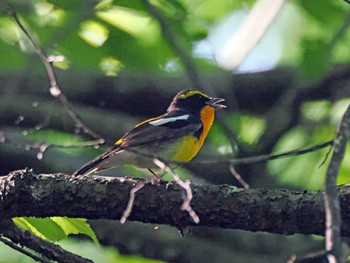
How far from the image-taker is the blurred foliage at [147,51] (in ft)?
19.3

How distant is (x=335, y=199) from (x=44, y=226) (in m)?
2.24

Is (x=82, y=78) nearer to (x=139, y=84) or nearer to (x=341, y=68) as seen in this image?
(x=139, y=84)

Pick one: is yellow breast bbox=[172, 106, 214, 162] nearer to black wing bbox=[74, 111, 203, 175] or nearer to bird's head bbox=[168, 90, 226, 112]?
black wing bbox=[74, 111, 203, 175]

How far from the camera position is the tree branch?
426 centimetres

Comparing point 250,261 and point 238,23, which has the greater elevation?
point 238,23

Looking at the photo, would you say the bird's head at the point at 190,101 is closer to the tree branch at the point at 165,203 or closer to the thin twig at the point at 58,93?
the tree branch at the point at 165,203

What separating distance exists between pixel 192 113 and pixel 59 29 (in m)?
2.05

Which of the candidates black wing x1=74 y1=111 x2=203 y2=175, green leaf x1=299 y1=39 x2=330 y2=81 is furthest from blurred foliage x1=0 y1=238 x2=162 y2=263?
green leaf x1=299 y1=39 x2=330 y2=81

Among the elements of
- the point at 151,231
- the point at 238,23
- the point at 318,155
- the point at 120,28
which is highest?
the point at 120,28

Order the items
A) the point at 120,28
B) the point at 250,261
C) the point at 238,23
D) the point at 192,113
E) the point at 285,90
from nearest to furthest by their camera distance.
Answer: the point at 120,28 < the point at 250,261 < the point at 192,113 < the point at 285,90 < the point at 238,23

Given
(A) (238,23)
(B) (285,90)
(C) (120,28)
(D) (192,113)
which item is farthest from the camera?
(A) (238,23)

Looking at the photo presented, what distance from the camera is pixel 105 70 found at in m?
8.09

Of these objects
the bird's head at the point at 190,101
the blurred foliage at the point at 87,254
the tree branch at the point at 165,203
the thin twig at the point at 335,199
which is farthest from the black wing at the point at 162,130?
the thin twig at the point at 335,199

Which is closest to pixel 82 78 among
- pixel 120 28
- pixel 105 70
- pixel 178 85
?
pixel 105 70
